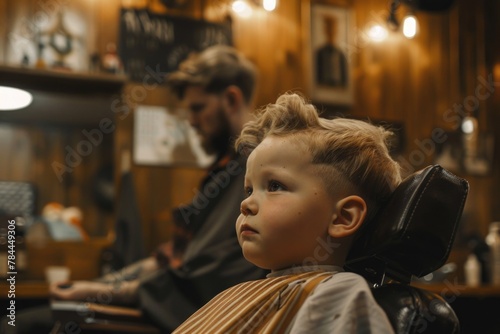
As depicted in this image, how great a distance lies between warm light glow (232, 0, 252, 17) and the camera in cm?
470

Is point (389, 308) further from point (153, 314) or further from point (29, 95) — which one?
point (29, 95)

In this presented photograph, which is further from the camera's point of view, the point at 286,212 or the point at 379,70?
the point at 379,70

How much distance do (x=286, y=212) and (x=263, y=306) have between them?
0.18 meters

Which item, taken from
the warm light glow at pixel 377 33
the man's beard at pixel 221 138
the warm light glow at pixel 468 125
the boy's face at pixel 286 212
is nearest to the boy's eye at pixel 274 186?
the boy's face at pixel 286 212

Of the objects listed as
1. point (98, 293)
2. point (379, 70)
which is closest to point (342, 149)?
point (98, 293)

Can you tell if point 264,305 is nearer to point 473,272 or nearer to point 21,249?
point 21,249

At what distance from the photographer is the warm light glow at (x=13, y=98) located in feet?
13.2

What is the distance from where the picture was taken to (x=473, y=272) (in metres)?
4.78

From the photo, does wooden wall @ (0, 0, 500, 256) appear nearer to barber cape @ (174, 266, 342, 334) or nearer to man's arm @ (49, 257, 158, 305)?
man's arm @ (49, 257, 158, 305)

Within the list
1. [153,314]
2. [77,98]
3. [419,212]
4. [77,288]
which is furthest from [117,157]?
[419,212]

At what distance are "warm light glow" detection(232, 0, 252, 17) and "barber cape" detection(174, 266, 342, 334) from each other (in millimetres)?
3490

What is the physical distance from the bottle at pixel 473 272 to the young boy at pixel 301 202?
3602 millimetres

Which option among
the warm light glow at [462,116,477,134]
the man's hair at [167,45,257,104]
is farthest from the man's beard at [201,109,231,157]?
the warm light glow at [462,116,477,134]

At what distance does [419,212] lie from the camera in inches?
49.8
